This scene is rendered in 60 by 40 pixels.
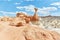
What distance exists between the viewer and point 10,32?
3549mm

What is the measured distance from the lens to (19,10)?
17.3 feet

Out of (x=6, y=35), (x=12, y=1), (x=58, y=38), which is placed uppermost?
(x=12, y=1)

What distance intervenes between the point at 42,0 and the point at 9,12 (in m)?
1.19

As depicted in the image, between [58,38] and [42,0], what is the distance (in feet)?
5.86

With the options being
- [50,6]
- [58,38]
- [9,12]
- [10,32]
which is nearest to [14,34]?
[10,32]

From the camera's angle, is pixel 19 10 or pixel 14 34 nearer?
pixel 14 34

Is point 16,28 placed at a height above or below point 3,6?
below

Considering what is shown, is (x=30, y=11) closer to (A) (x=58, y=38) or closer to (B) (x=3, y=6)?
(B) (x=3, y=6)

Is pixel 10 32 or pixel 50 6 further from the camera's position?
pixel 50 6

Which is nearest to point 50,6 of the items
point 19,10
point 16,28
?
point 19,10

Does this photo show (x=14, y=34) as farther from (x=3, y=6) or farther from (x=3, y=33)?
(x=3, y=6)

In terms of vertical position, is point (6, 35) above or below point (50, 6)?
below

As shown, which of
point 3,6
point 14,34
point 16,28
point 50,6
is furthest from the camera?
point 50,6

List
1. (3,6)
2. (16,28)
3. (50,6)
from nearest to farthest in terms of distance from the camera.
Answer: (16,28)
(3,6)
(50,6)
